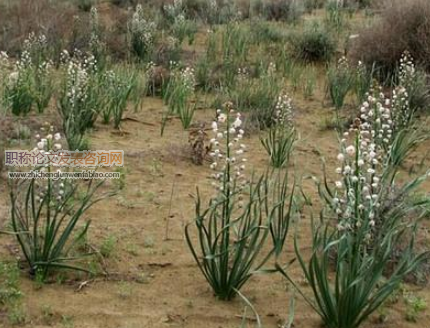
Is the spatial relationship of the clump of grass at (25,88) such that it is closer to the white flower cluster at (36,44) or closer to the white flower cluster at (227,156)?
the white flower cluster at (36,44)

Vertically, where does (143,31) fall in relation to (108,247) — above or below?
above

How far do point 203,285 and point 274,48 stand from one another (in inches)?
308

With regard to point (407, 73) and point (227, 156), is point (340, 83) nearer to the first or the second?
point (407, 73)

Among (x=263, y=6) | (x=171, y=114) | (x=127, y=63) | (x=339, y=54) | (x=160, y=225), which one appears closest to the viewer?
(x=160, y=225)

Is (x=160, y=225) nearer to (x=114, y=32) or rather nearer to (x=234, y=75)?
(x=234, y=75)

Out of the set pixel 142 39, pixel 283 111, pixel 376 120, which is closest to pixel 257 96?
pixel 283 111

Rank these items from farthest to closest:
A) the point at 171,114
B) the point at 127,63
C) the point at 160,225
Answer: the point at 127,63
the point at 171,114
the point at 160,225

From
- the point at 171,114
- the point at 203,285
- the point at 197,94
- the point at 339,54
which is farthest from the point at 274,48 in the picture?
the point at 203,285

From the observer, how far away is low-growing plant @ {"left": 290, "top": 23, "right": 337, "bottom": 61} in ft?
36.2

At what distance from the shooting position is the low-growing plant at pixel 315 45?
36.2 ft

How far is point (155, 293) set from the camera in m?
4.11

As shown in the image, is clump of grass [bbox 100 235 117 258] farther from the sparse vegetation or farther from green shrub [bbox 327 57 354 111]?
green shrub [bbox 327 57 354 111]

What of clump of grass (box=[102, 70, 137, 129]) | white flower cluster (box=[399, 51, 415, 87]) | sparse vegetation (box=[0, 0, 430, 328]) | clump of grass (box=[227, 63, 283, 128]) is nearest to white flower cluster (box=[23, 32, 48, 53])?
sparse vegetation (box=[0, 0, 430, 328])

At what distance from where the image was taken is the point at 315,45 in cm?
1110
